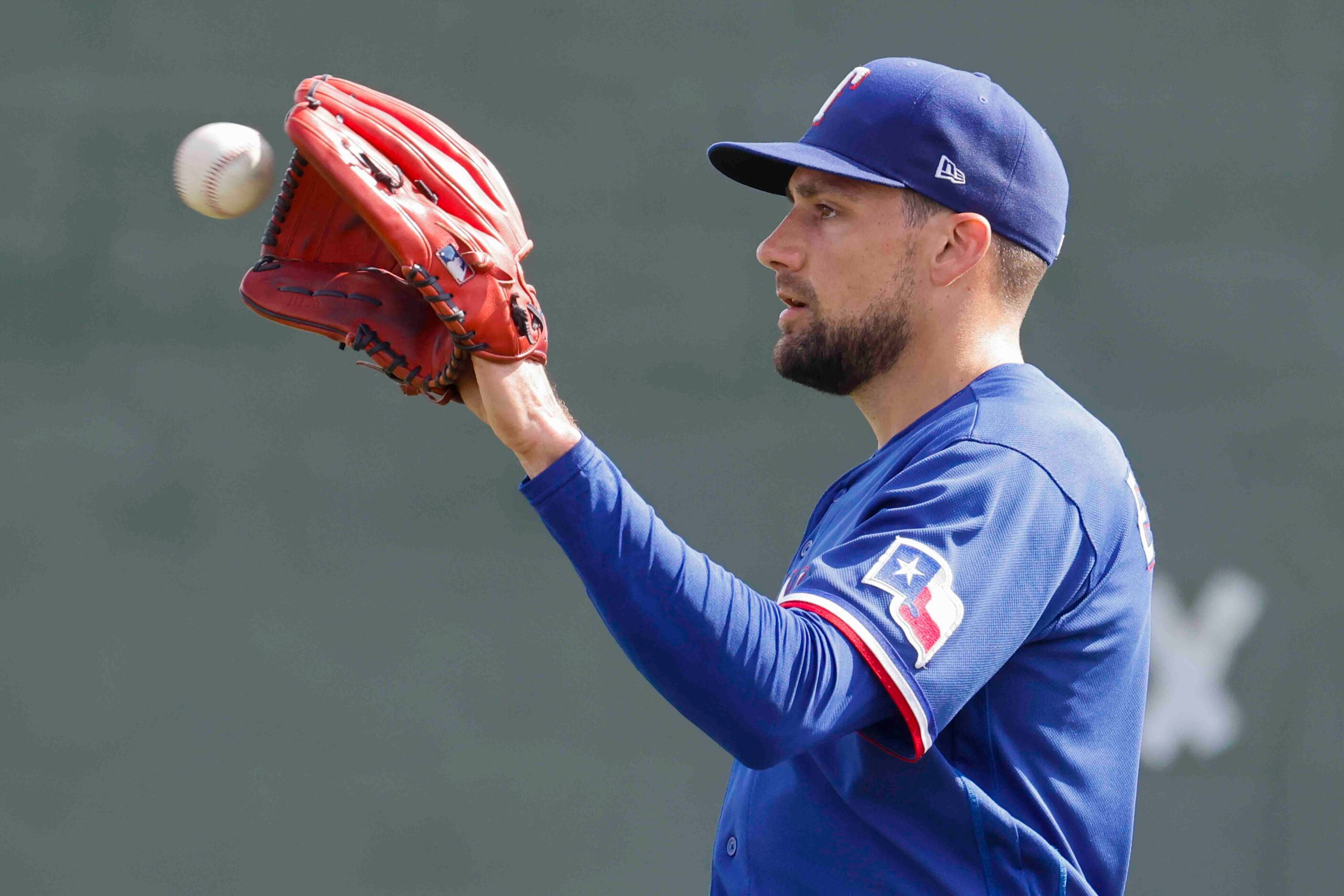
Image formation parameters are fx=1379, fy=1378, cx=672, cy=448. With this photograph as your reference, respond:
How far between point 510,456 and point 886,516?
2261 mm

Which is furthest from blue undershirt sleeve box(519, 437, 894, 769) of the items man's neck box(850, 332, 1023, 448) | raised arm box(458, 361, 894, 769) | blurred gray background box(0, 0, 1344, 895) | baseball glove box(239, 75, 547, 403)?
blurred gray background box(0, 0, 1344, 895)

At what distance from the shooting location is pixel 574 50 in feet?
12.3

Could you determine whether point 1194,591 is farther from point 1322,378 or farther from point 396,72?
point 396,72

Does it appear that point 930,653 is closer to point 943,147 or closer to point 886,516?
point 886,516

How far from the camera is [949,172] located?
174 cm

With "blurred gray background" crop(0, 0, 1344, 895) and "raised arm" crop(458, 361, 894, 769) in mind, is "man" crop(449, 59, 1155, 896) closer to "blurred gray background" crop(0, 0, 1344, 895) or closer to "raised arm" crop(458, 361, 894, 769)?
"raised arm" crop(458, 361, 894, 769)

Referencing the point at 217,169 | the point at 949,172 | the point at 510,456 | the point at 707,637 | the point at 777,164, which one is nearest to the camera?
the point at 707,637

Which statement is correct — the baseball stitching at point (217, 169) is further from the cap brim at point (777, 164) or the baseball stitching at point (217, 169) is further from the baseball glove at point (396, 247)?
the cap brim at point (777, 164)

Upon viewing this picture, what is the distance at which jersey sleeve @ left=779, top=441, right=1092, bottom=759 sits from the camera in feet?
4.29

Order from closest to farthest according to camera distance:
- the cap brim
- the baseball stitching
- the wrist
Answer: the wrist
the cap brim
the baseball stitching

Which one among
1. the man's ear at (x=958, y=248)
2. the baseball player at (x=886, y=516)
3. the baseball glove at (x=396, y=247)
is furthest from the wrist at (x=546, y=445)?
the man's ear at (x=958, y=248)

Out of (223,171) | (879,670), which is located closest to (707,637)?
(879,670)

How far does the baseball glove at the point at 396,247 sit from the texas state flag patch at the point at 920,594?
1.54ft

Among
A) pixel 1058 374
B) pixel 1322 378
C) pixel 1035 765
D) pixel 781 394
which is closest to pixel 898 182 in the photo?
pixel 1035 765
